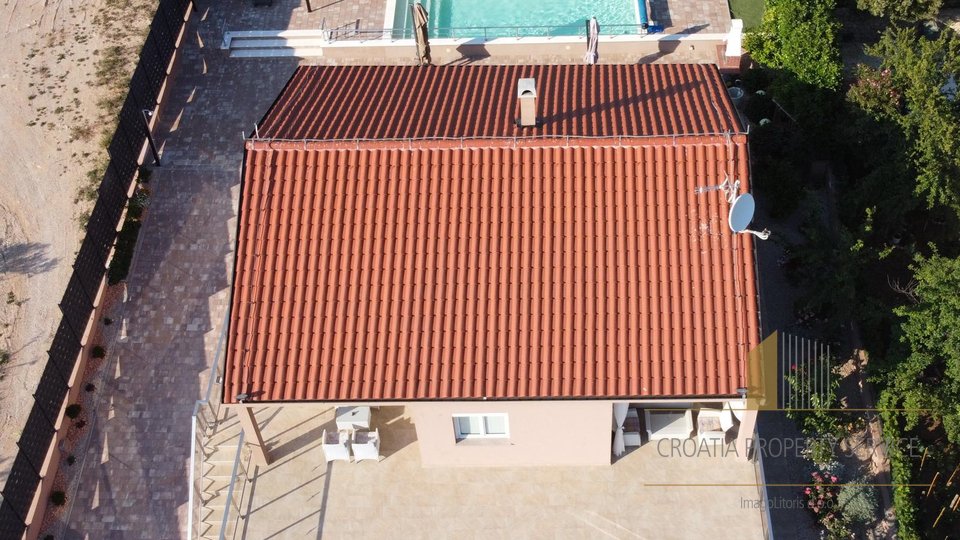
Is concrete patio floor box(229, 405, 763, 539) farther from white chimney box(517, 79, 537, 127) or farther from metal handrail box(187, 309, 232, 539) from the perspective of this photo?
white chimney box(517, 79, 537, 127)

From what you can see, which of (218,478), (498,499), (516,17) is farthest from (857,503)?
(516,17)

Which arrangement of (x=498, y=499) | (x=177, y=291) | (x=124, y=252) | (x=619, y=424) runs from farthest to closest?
1. (x=124, y=252)
2. (x=177, y=291)
3. (x=498, y=499)
4. (x=619, y=424)

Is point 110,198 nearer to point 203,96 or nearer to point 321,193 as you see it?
point 203,96

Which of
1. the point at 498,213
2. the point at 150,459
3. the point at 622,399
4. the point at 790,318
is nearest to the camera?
the point at 622,399

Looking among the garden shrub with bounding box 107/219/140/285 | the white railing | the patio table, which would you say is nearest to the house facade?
the white railing

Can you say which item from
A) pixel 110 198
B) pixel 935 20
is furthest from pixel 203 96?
pixel 935 20

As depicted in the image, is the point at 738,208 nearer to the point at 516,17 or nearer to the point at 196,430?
the point at 196,430
